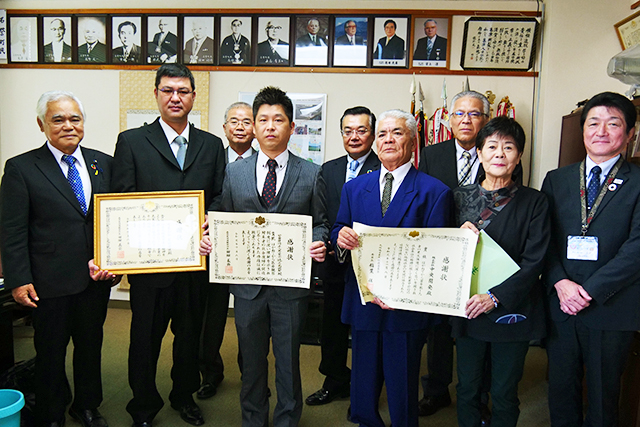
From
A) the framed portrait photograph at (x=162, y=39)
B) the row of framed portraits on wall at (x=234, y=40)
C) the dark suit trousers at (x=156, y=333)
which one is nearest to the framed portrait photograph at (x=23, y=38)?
the row of framed portraits on wall at (x=234, y=40)

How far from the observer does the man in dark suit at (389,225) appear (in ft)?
5.94

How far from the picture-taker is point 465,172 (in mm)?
2359

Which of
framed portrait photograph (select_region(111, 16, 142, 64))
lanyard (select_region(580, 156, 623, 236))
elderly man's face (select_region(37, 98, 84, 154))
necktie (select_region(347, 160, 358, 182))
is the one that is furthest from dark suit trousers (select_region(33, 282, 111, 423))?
framed portrait photograph (select_region(111, 16, 142, 64))

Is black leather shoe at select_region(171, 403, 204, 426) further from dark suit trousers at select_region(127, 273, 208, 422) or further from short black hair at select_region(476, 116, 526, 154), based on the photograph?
short black hair at select_region(476, 116, 526, 154)

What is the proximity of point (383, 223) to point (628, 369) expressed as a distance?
5.19 ft

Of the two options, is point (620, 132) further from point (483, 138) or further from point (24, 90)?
point (24, 90)

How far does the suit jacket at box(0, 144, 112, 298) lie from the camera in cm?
194

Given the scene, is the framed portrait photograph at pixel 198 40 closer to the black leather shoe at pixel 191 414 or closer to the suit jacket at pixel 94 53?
the suit jacket at pixel 94 53

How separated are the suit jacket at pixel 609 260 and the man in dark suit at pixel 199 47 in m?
3.37

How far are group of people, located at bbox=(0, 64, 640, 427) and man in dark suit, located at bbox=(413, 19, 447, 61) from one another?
2.18 meters

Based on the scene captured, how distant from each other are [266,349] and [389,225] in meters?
0.85

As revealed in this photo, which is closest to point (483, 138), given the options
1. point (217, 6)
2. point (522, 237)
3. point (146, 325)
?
point (522, 237)

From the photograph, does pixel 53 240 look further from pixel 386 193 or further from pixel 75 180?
pixel 386 193

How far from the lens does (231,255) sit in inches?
73.9
